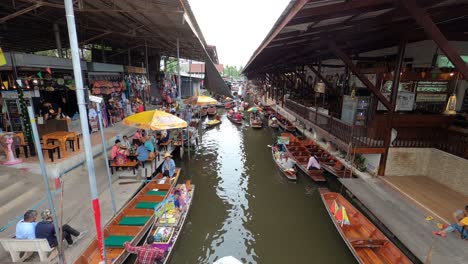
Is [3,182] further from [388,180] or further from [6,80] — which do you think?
[388,180]

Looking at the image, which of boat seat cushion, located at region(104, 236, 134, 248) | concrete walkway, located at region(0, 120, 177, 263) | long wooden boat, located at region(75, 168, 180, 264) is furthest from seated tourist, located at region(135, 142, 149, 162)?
boat seat cushion, located at region(104, 236, 134, 248)

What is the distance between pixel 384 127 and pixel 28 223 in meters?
12.1

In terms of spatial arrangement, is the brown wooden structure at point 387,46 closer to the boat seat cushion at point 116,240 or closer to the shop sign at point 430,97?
the shop sign at point 430,97

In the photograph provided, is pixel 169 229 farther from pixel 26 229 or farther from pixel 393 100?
pixel 393 100

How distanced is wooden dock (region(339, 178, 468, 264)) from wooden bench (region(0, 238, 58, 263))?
889cm

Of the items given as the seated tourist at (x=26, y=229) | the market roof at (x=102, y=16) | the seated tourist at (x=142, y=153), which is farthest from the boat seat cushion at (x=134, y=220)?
the market roof at (x=102, y=16)

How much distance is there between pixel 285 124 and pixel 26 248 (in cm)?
2040

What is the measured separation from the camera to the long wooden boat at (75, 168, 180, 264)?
5.80 metres

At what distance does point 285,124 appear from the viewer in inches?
898

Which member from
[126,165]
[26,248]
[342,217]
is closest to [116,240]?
[26,248]

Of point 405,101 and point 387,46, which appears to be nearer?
point 405,101

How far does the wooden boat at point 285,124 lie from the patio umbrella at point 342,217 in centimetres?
1375

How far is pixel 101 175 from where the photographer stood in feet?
32.3

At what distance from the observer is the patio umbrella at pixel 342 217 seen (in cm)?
767
